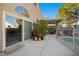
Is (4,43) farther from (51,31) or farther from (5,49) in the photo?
(51,31)

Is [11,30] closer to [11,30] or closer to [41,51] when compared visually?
[11,30]

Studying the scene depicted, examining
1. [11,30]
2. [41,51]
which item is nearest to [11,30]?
[11,30]

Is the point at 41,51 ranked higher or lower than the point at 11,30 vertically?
lower

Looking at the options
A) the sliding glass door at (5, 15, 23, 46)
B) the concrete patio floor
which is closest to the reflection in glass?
the sliding glass door at (5, 15, 23, 46)

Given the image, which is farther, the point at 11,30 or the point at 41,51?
the point at 11,30

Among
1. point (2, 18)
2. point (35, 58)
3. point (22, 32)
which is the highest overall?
point (2, 18)

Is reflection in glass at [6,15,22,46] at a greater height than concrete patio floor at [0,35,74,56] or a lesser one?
greater

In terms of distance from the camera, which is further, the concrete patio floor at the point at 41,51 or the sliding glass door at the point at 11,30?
the sliding glass door at the point at 11,30

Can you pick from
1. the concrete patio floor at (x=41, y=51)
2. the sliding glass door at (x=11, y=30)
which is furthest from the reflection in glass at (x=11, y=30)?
the concrete patio floor at (x=41, y=51)

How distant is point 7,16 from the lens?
21.7 feet

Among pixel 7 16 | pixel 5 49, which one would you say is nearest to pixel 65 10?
pixel 7 16

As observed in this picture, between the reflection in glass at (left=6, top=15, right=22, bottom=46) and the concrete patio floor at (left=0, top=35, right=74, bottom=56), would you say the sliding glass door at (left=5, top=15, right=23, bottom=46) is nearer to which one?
the reflection in glass at (left=6, top=15, right=22, bottom=46)

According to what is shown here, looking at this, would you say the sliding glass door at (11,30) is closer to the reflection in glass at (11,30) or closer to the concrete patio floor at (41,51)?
the reflection in glass at (11,30)

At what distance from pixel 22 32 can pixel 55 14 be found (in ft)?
13.9
